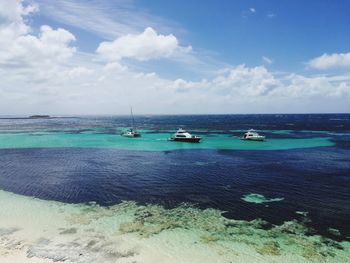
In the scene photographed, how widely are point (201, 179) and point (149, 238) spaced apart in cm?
1820

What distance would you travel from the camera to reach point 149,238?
21516mm

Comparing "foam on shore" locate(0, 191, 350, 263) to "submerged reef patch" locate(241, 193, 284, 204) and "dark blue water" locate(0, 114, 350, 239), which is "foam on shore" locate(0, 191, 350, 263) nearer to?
"dark blue water" locate(0, 114, 350, 239)

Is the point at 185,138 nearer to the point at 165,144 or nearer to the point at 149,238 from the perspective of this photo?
the point at 165,144

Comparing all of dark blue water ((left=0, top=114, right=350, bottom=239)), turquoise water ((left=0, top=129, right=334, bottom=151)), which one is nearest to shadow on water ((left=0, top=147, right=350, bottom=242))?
dark blue water ((left=0, top=114, right=350, bottom=239))

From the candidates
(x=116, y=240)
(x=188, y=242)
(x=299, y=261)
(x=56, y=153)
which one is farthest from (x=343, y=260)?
(x=56, y=153)

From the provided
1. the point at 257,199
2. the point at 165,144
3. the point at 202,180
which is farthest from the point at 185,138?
the point at 257,199

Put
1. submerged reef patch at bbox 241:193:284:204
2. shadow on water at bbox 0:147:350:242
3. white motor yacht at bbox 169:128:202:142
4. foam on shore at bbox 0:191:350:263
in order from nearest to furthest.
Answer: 1. foam on shore at bbox 0:191:350:263
2. shadow on water at bbox 0:147:350:242
3. submerged reef patch at bbox 241:193:284:204
4. white motor yacht at bbox 169:128:202:142

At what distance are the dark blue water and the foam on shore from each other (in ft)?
7.63

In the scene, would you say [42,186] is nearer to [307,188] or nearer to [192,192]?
[192,192]

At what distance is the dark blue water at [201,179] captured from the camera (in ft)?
93.9

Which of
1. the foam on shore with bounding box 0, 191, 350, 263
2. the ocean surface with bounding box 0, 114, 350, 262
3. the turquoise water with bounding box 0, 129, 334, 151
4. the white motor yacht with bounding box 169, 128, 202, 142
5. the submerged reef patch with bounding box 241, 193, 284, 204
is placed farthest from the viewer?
the white motor yacht with bounding box 169, 128, 202, 142

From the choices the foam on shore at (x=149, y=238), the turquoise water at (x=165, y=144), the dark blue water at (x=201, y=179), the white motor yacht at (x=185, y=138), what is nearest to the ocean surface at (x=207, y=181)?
the dark blue water at (x=201, y=179)

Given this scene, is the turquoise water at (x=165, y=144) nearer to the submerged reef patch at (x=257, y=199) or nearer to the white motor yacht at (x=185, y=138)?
the white motor yacht at (x=185, y=138)

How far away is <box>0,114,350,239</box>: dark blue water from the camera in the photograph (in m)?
28.6
